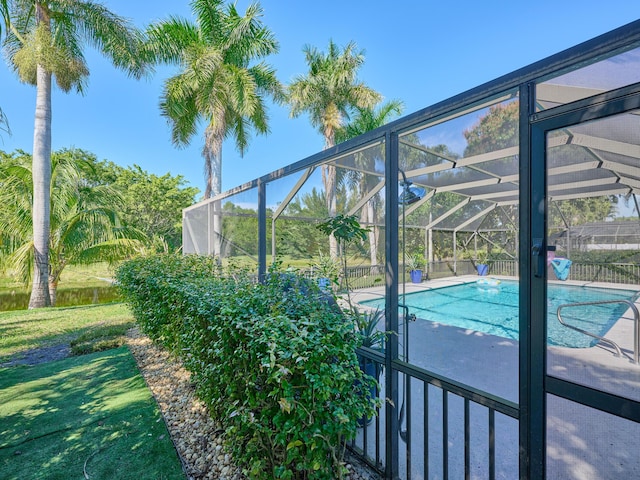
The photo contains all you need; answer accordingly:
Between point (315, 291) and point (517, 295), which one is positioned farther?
point (315, 291)

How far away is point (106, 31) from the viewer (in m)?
9.65

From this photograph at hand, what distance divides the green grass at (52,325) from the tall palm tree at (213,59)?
224 inches

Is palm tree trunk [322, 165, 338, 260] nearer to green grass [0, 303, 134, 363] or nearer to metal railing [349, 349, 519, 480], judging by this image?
metal railing [349, 349, 519, 480]

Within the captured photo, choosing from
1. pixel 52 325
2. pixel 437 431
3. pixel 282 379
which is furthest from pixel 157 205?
pixel 282 379

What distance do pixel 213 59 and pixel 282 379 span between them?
11.9m

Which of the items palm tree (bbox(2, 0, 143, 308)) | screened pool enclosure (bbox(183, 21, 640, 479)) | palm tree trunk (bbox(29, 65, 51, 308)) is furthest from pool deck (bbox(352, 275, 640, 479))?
palm tree (bbox(2, 0, 143, 308))

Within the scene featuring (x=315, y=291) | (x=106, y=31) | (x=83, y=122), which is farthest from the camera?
(x=83, y=122)

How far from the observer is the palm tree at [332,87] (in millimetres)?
15453

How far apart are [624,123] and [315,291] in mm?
1904

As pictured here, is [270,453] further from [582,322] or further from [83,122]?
[83,122]

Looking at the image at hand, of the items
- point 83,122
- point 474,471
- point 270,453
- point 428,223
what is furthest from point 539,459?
point 83,122

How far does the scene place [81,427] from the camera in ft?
9.61

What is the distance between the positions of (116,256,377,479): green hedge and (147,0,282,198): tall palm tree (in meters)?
10.1

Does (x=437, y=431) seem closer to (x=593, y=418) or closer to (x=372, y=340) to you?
(x=372, y=340)
